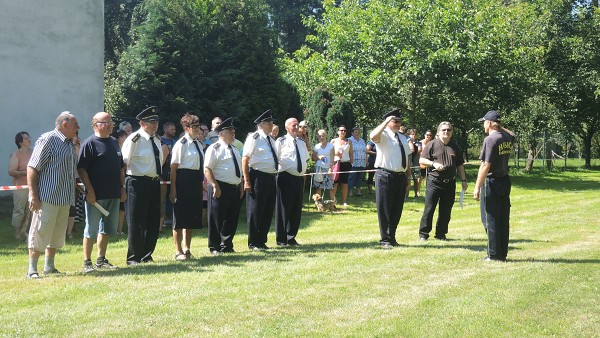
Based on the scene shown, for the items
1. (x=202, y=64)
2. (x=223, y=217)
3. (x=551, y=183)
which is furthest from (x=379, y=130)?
(x=551, y=183)

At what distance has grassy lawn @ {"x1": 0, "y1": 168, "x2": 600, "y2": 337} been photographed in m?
5.85

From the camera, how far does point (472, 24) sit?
25.1 metres

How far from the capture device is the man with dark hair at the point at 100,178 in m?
8.50

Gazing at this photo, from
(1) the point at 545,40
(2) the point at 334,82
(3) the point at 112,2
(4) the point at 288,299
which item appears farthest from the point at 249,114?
(1) the point at 545,40

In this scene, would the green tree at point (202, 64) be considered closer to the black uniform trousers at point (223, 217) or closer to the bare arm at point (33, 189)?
the black uniform trousers at point (223, 217)

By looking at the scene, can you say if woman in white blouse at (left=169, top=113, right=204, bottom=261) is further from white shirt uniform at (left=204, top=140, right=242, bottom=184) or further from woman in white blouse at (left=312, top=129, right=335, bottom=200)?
woman in white blouse at (left=312, top=129, right=335, bottom=200)

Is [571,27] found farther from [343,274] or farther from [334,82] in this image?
[343,274]

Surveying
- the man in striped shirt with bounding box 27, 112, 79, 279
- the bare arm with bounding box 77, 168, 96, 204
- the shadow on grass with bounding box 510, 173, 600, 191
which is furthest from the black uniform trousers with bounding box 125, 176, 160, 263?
the shadow on grass with bounding box 510, 173, 600, 191

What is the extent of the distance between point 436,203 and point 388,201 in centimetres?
132

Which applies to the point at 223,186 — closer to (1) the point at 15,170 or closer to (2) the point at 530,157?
(1) the point at 15,170

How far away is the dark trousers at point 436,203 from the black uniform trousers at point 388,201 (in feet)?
3.08

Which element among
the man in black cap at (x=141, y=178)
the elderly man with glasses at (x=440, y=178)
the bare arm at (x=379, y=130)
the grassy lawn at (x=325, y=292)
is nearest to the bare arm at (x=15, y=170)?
the grassy lawn at (x=325, y=292)

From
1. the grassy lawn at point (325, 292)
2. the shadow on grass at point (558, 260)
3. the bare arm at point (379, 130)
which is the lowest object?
the grassy lawn at point (325, 292)

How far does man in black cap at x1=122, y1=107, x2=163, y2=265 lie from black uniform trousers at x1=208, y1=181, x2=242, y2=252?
1115 millimetres
